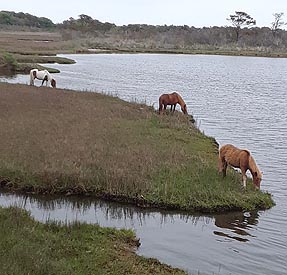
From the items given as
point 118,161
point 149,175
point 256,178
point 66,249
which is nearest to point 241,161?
point 256,178

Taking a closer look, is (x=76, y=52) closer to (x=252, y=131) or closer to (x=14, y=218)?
(x=252, y=131)

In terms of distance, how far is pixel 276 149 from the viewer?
21.2m

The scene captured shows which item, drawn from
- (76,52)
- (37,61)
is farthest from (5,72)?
(76,52)

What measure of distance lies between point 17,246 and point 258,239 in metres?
5.56

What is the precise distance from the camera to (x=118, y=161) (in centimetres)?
1534

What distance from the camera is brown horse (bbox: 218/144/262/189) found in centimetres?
1409

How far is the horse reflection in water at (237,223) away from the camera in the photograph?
11.7m

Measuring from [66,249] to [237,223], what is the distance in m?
4.82

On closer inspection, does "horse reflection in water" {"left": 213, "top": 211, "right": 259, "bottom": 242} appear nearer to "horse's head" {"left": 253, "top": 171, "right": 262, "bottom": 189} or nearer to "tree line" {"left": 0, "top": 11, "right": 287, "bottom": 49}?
"horse's head" {"left": 253, "top": 171, "right": 262, "bottom": 189}

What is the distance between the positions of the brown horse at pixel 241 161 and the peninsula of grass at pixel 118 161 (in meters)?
0.36

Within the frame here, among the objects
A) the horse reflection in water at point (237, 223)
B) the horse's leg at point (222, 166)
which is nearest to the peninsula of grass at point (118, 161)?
the horse's leg at point (222, 166)

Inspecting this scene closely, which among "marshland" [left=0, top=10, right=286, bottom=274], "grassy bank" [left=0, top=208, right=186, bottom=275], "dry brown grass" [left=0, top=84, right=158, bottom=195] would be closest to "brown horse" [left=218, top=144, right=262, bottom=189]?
"marshland" [left=0, top=10, right=286, bottom=274]

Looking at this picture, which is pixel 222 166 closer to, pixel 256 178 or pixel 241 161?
pixel 241 161

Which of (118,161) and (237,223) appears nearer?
(237,223)
